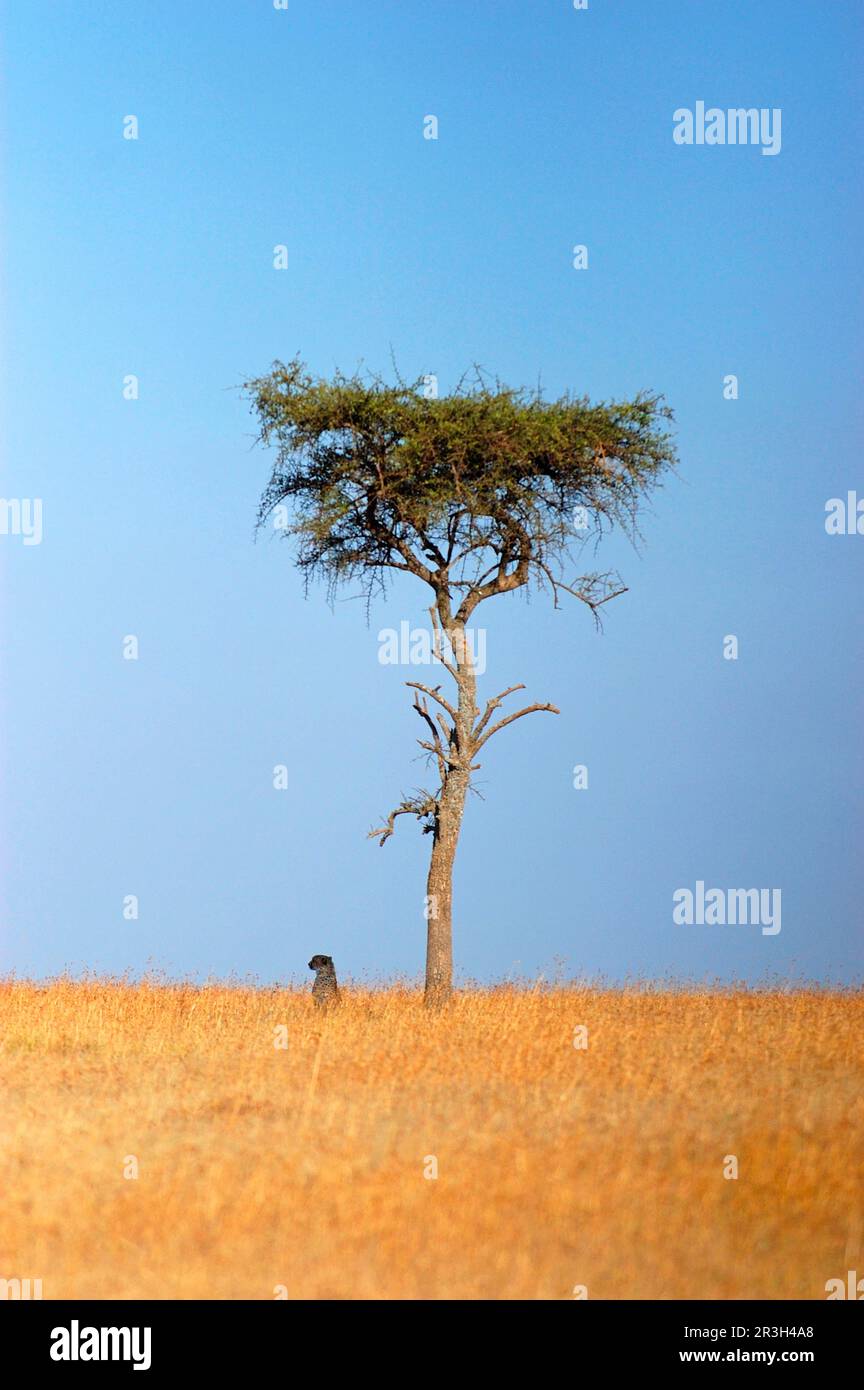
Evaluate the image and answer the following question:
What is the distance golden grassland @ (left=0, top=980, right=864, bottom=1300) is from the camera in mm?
10609

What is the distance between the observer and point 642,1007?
26.9 m

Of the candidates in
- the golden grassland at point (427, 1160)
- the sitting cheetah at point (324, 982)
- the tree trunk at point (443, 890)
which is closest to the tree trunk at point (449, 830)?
the tree trunk at point (443, 890)

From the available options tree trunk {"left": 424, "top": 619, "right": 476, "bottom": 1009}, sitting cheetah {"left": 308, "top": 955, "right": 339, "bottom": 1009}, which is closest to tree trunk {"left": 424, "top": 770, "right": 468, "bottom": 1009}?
tree trunk {"left": 424, "top": 619, "right": 476, "bottom": 1009}

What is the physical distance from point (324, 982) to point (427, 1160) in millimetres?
12780

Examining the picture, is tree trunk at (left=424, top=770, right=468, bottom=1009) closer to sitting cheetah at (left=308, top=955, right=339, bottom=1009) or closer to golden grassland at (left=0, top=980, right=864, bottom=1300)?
sitting cheetah at (left=308, top=955, right=339, bottom=1009)

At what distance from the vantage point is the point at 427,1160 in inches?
512

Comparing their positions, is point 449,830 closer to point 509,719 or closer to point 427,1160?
point 509,719

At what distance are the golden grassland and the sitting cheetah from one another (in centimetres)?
242

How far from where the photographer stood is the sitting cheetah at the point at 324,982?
2539 centimetres

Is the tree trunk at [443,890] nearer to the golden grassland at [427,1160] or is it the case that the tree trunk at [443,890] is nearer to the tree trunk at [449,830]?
the tree trunk at [449,830]

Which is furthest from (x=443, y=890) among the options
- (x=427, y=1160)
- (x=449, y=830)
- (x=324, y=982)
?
(x=427, y=1160)
